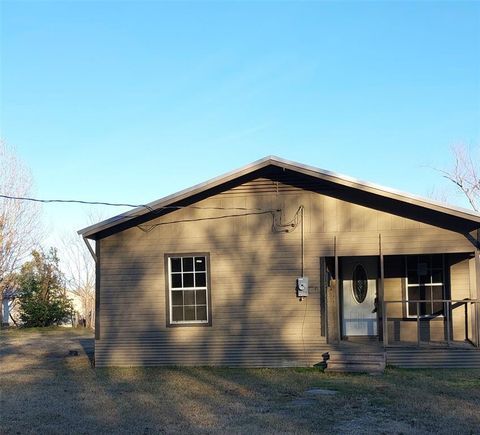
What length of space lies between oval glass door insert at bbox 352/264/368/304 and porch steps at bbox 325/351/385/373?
256 cm

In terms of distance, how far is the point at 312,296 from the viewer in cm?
1304

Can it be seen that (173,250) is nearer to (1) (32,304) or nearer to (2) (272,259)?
(2) (272,259)

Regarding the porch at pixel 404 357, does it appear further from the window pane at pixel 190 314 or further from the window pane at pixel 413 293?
the window pane at pixel 190 314

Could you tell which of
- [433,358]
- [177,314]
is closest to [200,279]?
[177,314]

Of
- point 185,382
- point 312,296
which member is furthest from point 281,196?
point 185,382

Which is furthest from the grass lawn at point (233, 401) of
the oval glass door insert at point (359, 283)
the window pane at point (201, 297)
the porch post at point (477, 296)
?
the oval glass door insert at point (359, 283)

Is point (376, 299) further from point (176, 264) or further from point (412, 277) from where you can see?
point (176, 264)

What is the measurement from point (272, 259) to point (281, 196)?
137 cm

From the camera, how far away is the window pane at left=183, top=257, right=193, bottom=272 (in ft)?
44.7

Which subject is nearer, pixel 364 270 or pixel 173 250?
pixel 173 250

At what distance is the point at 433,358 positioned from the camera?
12.4m

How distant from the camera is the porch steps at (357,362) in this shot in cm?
1201

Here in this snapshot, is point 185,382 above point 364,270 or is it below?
below

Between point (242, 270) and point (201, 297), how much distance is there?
109cm
